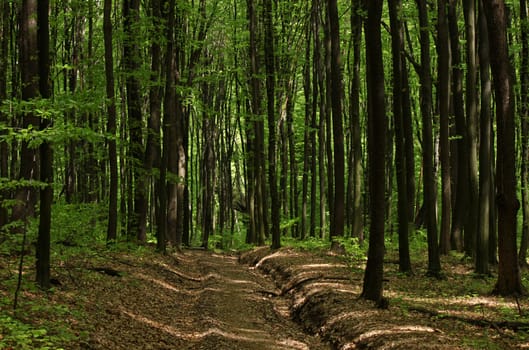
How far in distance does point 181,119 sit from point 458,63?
1428 cm

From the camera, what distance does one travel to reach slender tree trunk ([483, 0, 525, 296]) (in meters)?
10.6

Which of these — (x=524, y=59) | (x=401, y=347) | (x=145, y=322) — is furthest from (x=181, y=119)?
(x=401, y=347)

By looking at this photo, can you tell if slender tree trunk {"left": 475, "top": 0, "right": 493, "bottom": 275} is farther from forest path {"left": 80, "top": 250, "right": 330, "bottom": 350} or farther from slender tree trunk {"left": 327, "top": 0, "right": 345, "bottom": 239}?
forest path {"left": 80, "top": 250, "right": 330, "bottom": 350}

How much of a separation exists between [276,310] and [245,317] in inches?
49.2

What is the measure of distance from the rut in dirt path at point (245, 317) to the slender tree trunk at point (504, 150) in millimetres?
4425

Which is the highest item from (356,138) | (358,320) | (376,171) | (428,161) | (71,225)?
(356,138)

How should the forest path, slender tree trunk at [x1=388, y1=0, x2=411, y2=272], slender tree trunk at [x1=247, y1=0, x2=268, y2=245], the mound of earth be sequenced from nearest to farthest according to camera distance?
the mound of earth, the forest path, slender tree trunk at [x1=388, y1=0, x2=411, y2=272], slender tree trunk at [x1=247, y1=0, x2=268, y2=245]

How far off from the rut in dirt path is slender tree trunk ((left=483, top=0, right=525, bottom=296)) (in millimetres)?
4425

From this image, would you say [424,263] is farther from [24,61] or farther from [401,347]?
[24,61]

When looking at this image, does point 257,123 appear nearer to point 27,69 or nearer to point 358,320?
A: point 27,69

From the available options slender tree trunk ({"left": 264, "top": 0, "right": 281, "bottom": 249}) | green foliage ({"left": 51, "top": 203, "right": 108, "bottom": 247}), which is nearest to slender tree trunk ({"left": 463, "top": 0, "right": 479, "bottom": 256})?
slender tree trunk ({"left": 264, "top": 0, "right": 281, "bottom": 249})

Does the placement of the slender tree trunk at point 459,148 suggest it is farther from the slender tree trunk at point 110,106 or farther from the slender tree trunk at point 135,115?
the slender tree trunk at point 110,106

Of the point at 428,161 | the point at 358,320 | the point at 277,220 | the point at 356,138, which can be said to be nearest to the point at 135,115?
the point at 277,220

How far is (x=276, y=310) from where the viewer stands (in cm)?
1268
